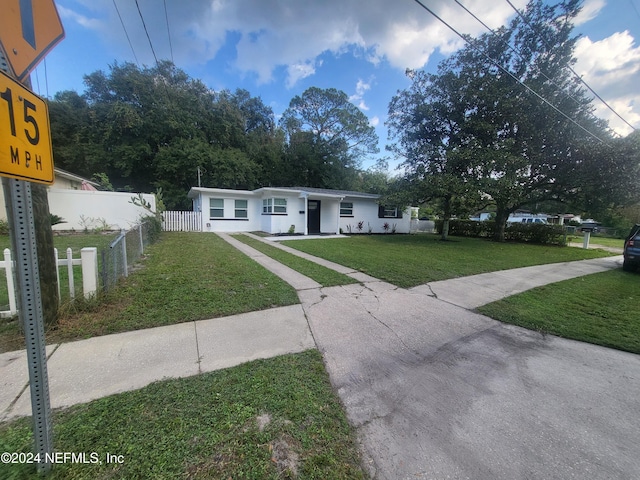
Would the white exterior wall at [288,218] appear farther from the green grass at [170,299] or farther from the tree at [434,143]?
the green grass at [170,299]

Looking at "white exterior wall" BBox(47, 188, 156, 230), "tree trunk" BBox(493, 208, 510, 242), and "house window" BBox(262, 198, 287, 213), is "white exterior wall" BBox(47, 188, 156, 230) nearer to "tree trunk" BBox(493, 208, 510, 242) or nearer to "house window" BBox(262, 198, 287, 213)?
"house window" BBox(262, 198, 287, 213)

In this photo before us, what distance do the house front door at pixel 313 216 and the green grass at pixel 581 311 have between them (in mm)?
12764

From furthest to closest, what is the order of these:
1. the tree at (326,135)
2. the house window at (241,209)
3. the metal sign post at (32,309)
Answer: the tree at (326,135) → the house window at (241,209) → the metal sign post at (32,309)

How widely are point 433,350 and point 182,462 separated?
265 centimetres

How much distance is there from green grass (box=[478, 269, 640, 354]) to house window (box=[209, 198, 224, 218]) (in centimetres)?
1493

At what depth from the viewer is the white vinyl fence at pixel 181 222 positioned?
15258 millimetres

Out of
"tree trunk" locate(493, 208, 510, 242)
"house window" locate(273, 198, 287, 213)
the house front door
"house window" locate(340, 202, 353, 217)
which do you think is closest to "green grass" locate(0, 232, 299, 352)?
"house window" locate(273, 198, 287, 213)

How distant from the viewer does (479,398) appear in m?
2.26

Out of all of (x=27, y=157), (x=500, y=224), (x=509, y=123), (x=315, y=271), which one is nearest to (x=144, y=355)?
(x=27, y=157)

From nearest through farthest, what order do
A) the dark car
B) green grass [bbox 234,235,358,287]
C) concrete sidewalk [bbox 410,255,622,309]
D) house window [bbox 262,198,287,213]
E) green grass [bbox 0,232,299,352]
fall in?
green grass [bbox 0,232,299,352] < concrete sidewalk [bbox 410,255,622,309] < green grass [bbox 234,235,358,287] < the dark car < house window [bbox 262,198,287,213]

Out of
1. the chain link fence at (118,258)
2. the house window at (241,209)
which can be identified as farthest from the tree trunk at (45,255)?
the house window at (241,209)

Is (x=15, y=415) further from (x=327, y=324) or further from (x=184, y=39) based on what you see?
(x=184, y=39)

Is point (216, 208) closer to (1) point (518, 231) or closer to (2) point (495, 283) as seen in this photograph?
(2) point (495, 283)

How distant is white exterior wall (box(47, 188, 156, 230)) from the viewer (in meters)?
12.6
